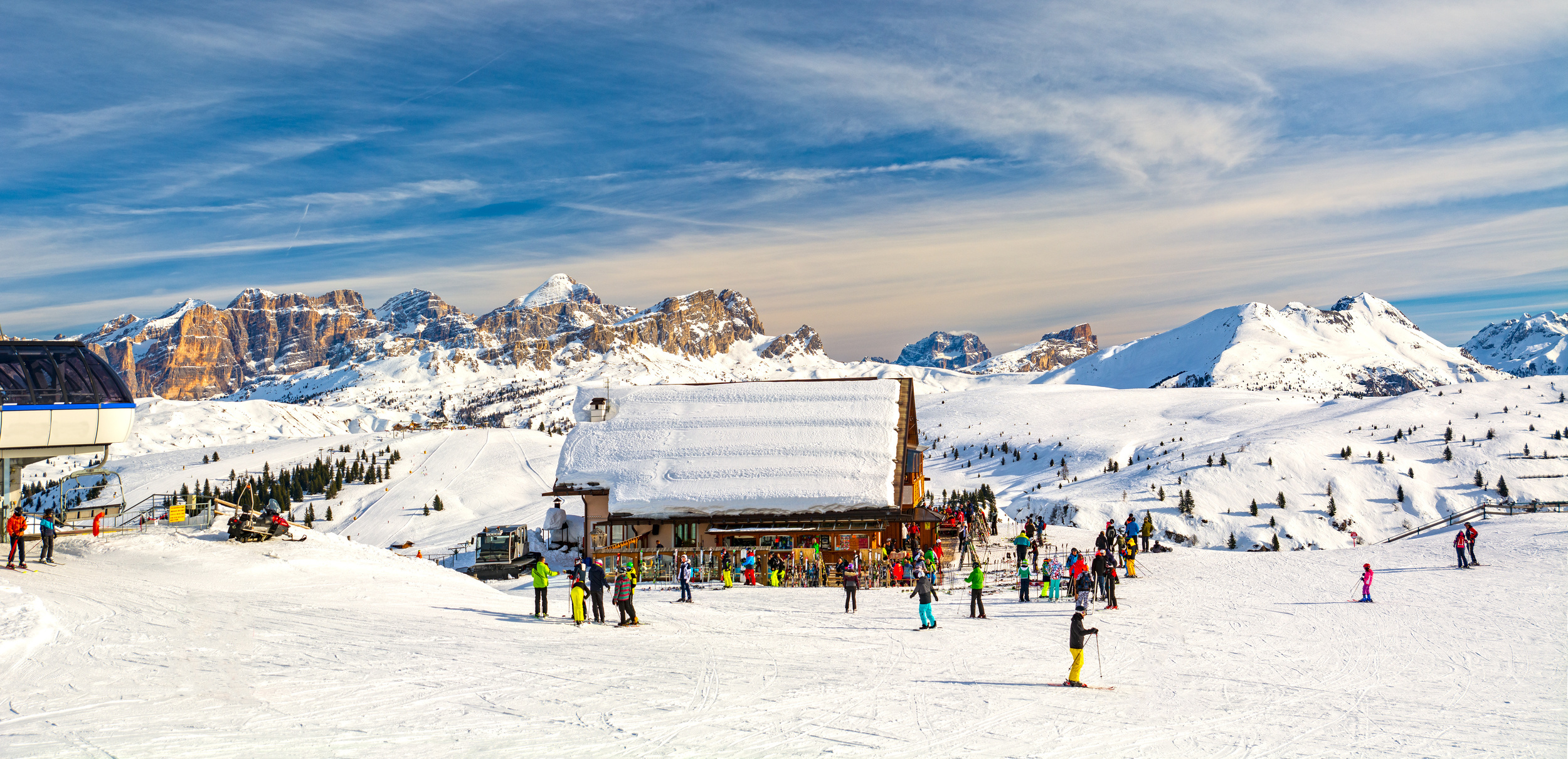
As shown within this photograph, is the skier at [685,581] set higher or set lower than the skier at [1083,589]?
lower

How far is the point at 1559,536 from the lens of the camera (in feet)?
107

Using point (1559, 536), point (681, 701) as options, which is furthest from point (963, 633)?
point (1559, 536)

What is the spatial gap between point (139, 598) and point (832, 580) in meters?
19.0

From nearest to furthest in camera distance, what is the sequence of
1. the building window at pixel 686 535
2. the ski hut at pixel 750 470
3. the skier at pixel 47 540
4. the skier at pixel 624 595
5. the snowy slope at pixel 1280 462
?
the skier at pixel 624 595 → the skier at pixel 47 540 → the ski hut at pixel 750 470 → the building window at pixel 686 535 → the snowy slope at pixel 1280 462

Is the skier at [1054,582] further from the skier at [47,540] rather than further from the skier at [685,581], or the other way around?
the skier at [47,540]

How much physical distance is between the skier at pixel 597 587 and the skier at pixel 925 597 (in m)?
6.81

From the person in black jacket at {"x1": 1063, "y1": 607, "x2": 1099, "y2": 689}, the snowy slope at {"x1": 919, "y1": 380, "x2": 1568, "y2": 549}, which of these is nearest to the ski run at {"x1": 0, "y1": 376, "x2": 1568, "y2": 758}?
the person in black jacket at {"x1": 1063, "y1": 607, "x2": 1099, "y2": 689}

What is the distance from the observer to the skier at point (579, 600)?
2012cm

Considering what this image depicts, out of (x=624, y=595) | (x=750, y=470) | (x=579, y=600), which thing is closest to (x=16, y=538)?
(x=579, y=600)

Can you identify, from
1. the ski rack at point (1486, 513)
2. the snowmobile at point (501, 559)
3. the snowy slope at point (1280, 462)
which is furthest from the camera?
the snowy slope at point (1280, 462)

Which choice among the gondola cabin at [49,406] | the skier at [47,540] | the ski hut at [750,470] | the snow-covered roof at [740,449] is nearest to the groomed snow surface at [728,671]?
the skier at [47,540]

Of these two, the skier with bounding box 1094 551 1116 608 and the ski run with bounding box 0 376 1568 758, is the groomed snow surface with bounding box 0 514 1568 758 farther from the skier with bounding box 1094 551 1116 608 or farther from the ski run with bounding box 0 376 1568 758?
the skier with bounding box 1094 551 1116 608

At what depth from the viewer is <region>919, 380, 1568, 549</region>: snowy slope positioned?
52125mm

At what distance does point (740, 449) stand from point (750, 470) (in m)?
1.48
